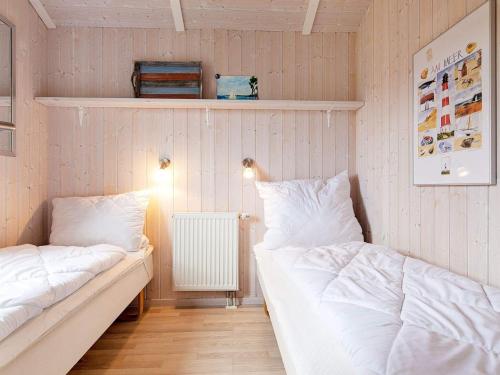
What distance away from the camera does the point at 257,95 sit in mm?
2516

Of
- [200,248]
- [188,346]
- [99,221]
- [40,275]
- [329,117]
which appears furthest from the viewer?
[329,117]

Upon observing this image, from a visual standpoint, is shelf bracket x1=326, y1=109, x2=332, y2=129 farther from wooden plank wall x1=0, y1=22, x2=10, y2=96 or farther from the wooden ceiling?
wooden plank wall x1=0, y1=22, x2=10, y2=96

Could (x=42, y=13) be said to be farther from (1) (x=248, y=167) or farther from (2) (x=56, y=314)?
(2) (x=56, y=314)

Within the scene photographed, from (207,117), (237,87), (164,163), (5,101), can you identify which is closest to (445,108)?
(237,87)

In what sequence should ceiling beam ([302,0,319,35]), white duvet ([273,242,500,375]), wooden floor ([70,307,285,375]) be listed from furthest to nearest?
ceiling beam ([302,0,319,35]) < wooden floor ([70,307,285,375]) < white duvet ([273,242,500,375])

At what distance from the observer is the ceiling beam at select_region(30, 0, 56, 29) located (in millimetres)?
2271

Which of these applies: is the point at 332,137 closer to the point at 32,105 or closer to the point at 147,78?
the point at 147,78

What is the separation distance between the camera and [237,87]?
2.49m

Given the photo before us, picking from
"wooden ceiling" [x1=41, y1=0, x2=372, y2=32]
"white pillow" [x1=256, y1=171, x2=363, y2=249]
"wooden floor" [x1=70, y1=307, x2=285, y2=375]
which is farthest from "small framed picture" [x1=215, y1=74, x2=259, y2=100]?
"wooden floor" [x1=70, y1=307, x2=285, y2=375]

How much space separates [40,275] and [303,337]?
111cm

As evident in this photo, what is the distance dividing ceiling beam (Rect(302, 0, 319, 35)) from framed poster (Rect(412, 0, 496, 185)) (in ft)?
3.03

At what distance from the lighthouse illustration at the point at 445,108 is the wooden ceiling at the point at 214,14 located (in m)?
1.16

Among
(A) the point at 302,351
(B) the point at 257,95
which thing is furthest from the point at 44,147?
(A) the point at 302,351

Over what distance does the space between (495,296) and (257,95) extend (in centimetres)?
197
